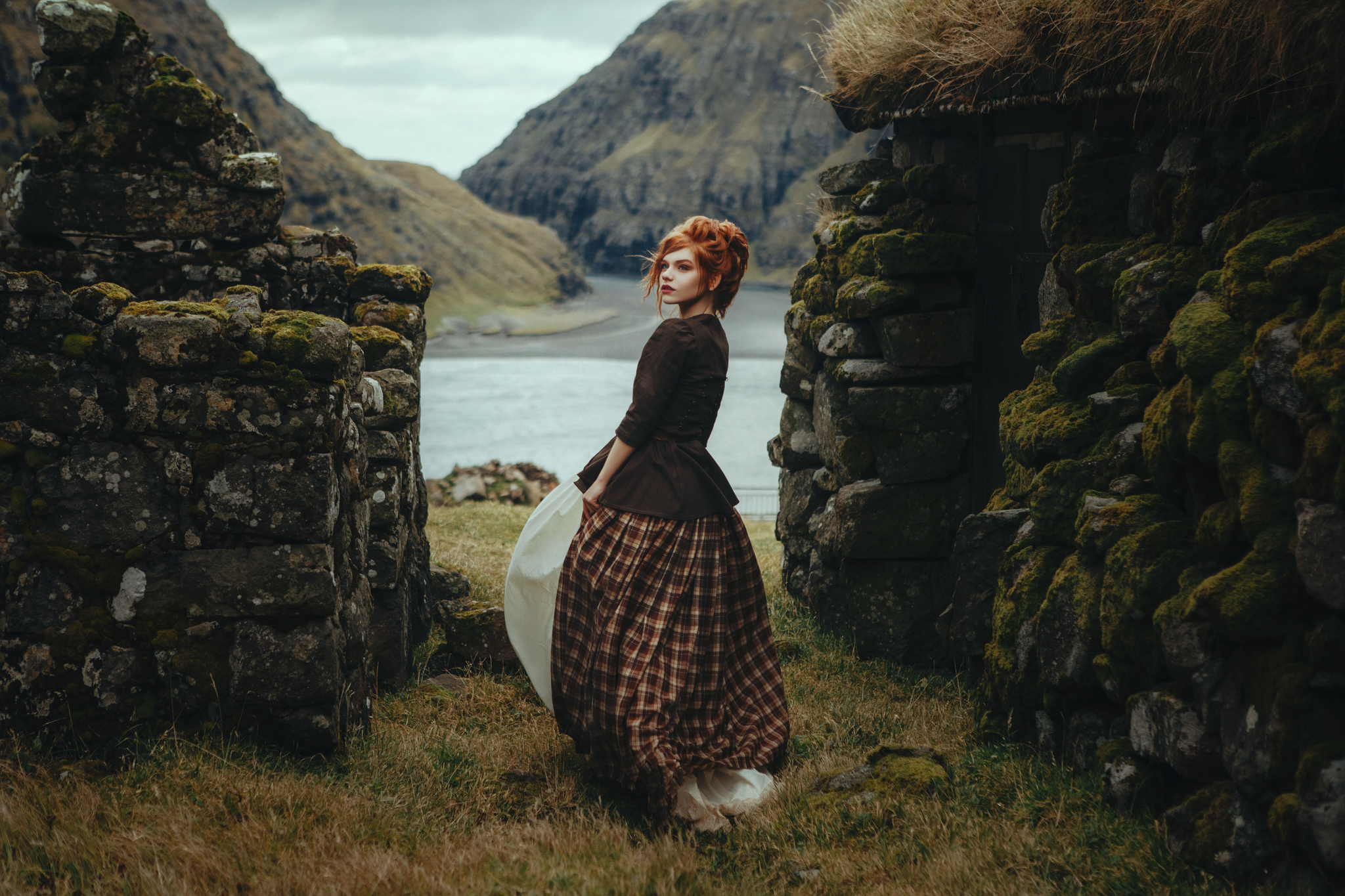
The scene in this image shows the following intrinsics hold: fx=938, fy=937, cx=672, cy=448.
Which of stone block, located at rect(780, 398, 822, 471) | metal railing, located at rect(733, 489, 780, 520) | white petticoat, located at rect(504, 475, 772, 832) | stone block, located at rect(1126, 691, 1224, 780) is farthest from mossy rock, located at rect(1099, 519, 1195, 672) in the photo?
metal railing, located at rect(733, 489, 780, 520)

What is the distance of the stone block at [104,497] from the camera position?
12.8ft

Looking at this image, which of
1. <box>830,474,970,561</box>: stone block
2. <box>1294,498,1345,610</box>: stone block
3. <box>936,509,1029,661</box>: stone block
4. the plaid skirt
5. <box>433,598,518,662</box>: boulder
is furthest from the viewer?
<box>830,474,970,561</box>: stone block

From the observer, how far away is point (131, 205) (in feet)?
19.3

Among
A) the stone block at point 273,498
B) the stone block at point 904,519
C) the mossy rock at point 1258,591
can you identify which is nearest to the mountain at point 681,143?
the stone block at point 904,519

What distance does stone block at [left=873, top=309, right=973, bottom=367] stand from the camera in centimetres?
658

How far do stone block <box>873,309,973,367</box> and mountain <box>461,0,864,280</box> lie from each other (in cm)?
5313

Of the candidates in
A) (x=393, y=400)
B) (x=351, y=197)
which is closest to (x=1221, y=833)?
(x=393, y=400)

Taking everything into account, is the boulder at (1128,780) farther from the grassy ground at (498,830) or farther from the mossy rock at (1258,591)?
the mossy rock at (1258,591)

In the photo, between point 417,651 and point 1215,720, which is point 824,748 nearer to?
point 1215,720

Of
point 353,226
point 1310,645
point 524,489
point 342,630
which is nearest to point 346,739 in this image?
point 342,630

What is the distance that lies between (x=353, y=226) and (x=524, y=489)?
54.1 metres

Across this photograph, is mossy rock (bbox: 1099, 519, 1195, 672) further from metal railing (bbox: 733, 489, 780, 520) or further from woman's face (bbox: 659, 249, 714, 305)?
metal railing (bbox: 733, 489, 780, 520)

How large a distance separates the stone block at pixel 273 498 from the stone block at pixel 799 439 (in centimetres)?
494

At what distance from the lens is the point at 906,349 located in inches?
260
